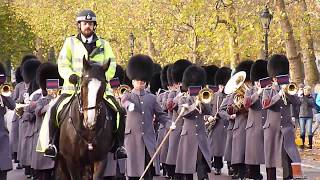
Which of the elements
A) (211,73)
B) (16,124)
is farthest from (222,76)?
(16,124)

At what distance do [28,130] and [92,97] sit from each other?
668 centimetres

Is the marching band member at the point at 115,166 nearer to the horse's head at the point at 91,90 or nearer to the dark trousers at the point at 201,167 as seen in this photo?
the horse's head at the point at 91,90

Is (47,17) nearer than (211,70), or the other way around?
(211,70)

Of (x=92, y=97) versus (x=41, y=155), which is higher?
(x=92, y=97)

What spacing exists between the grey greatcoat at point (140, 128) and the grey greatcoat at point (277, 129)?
5.83 feet

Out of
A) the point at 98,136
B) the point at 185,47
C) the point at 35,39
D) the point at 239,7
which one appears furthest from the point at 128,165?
the point at 35,39

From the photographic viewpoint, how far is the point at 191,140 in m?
12.6

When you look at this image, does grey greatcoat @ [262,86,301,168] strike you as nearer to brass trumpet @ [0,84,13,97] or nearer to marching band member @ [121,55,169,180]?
marching band member @ [121,55,169,180]

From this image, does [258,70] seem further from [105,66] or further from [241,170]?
[105,66]

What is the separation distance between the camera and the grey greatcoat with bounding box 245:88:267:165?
13.5 metres

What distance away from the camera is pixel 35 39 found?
51062 mm

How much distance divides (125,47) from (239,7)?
15.6 meters

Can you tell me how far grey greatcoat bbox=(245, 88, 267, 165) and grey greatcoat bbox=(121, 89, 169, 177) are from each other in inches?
81.0

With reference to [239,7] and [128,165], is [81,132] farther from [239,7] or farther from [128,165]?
[239,7]
